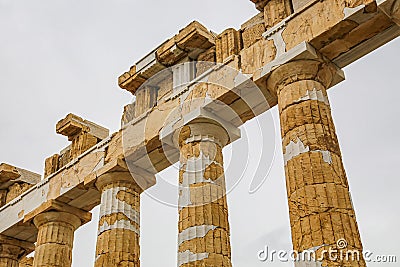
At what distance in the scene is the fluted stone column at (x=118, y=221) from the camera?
58.0 ft

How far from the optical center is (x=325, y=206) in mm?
12445

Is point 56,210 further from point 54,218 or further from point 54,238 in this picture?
point 54,238

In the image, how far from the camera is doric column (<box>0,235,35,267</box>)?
23.4 m

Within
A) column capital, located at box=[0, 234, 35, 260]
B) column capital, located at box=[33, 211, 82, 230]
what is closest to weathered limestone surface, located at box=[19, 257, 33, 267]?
column capital, located at box=[0, 234, 35, 260]

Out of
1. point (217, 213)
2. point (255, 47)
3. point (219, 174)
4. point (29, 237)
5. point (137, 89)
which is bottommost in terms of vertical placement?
point (217, 213)

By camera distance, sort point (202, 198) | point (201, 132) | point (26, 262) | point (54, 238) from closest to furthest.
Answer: point (202, 198) → point (201, 132) → point (54, 238) → point (26, 262)

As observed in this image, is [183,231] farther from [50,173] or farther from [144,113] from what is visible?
[50,173]

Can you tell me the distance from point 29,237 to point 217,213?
1175cm

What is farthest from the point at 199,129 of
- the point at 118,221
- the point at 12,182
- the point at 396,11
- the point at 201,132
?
the point at 12,182

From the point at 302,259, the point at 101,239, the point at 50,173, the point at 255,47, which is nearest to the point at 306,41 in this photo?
the point at 255,47

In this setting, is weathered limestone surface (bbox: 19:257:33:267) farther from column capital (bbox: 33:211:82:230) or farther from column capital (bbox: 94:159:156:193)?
column capital (bbox: 94:159:156:193)

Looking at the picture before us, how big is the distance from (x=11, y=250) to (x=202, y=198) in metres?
11.9

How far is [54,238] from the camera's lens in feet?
68.2

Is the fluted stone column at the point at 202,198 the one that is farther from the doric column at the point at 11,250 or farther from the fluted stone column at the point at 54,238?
the doric column at the point at 11,250
